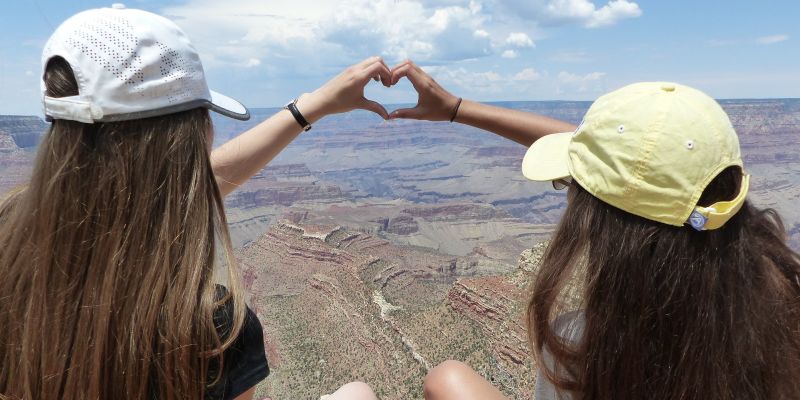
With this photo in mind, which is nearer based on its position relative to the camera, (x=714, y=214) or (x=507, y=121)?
(x=714, y=214)

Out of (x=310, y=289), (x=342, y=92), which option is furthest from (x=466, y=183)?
(x=342, y=92)

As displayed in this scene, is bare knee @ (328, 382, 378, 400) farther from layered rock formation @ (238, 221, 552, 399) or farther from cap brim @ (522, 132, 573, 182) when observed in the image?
layered rock formation @ (238, 221, 552, 399)

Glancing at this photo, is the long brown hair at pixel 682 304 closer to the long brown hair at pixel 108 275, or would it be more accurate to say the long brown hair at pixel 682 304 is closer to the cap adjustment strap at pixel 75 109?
the long brown hair at pixel 108 275

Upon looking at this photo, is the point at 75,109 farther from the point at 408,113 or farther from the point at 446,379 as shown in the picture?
the point at 446,379

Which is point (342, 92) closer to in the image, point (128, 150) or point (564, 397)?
point (128, 150)

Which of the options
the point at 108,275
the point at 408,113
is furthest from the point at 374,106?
the point at 108,275

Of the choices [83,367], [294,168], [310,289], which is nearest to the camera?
[83,367]

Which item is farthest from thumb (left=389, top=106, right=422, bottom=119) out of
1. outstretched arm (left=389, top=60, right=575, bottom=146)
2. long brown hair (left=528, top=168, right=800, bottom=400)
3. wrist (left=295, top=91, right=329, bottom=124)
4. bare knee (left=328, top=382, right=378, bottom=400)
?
bare knee (left=328, top=382, right=378, bottom=400)

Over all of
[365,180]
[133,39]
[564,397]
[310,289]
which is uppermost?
[133,39]
